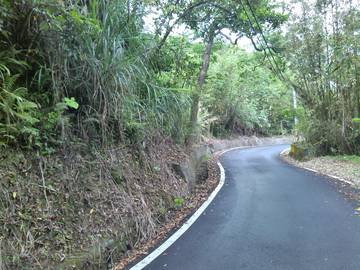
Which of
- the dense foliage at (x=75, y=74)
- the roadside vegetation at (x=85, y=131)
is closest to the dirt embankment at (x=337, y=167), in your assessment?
the roadside vegetation at (x=85, y=131)

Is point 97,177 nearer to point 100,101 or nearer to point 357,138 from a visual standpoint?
point 100,101

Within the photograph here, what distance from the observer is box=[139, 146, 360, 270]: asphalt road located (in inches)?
183

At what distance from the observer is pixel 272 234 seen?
19.0 ft

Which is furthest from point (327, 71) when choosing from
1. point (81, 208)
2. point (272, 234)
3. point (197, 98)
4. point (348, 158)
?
point (81, 208)

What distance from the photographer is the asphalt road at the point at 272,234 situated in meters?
4.64

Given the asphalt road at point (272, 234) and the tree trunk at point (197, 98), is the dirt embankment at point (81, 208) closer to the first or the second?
the asphalt road at point (272, 234)

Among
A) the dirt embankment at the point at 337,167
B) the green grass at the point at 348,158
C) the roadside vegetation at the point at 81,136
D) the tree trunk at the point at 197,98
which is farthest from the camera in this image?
the green grass at the point at 348,158

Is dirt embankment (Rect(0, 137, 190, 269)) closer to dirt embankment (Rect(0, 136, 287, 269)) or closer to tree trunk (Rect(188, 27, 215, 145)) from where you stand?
dirt embankment (Rect(0, 136, 287, 269))

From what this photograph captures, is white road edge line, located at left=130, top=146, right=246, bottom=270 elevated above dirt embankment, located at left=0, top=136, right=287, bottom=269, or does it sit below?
below

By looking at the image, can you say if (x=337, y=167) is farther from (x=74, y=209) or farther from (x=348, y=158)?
(x=74, y=209)

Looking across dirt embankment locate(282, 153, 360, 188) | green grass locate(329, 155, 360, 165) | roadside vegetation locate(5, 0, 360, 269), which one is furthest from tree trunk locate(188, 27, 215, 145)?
green grass locate(329, 155, 360, 165)

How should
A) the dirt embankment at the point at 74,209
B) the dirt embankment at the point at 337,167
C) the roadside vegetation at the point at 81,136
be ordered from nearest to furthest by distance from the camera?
the dirt embankment at the point at 74,209, the roadside vegetation at the point at 81,136, the dirt embankment at the point at 337,167

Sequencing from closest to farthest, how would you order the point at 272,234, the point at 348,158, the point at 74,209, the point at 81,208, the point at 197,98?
the point at 74,209 → the point at 81,208 → the point at 272,234 → the point at 197,98 → the point at 348,158

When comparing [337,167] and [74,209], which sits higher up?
[74,209]
